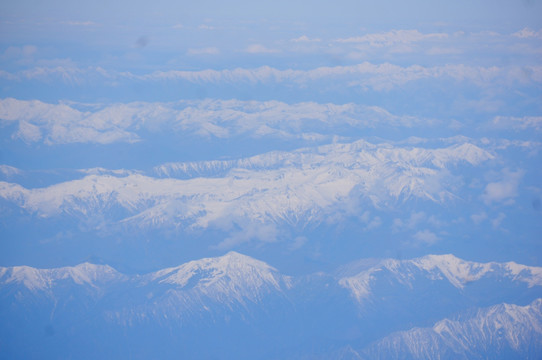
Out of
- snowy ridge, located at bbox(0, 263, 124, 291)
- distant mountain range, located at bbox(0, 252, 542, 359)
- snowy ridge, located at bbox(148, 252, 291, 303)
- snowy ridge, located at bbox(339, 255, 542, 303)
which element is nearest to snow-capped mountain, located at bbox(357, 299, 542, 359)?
distant mountain range, located at bbox(0, 252, 542, 359)

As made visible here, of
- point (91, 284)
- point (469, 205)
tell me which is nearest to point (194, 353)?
point (91, 284)

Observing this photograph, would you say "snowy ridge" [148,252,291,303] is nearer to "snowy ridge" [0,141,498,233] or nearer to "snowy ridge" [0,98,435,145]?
"snowy ridge" [0,141,498,233]

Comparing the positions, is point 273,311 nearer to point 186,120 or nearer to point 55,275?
point 55,275

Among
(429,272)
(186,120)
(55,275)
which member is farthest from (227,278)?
(186,120)

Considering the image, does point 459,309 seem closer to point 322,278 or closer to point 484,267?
point 484,267

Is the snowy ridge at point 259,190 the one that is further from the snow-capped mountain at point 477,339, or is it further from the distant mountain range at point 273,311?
the snow-capped mountain at point 477,339
